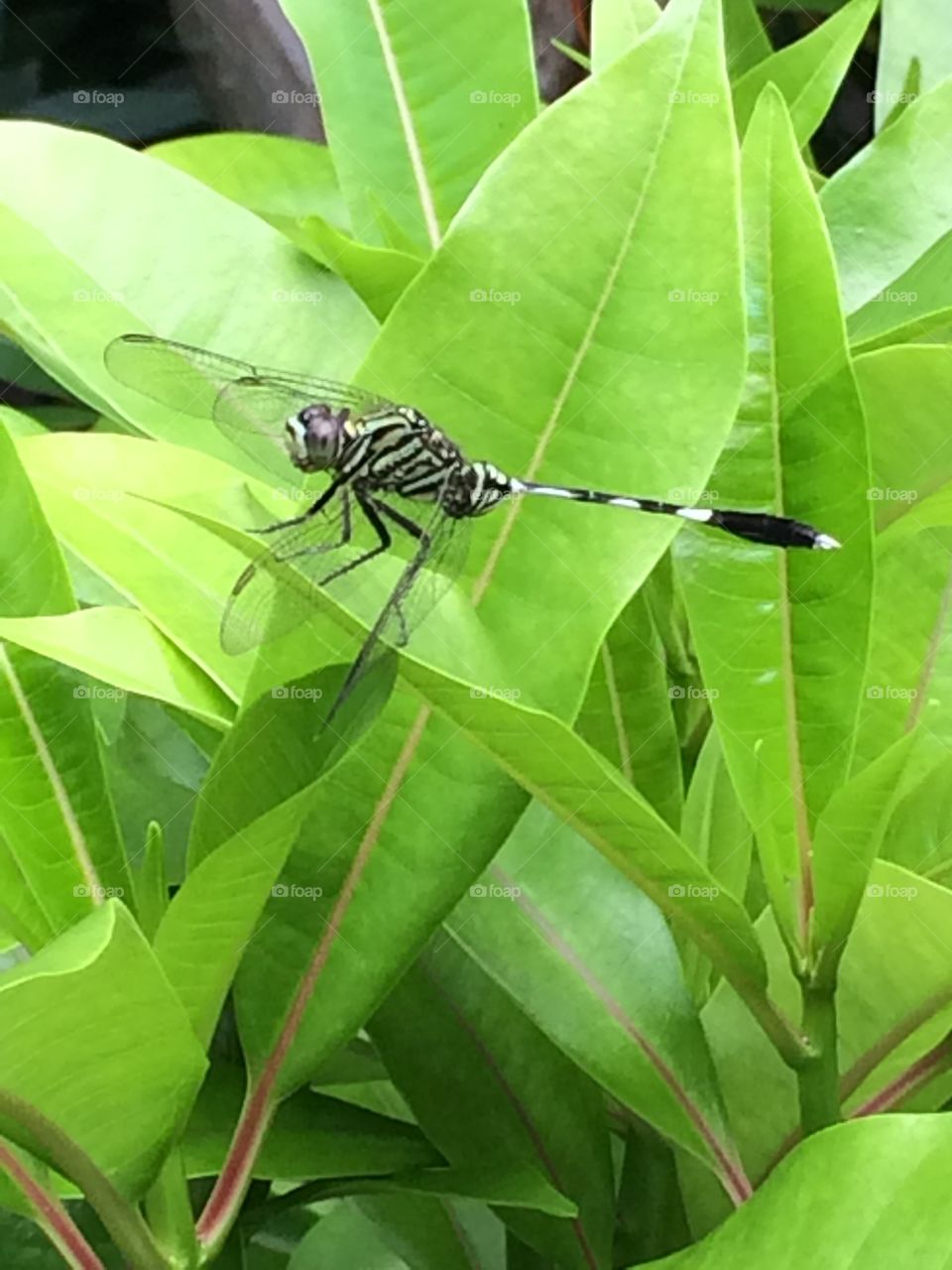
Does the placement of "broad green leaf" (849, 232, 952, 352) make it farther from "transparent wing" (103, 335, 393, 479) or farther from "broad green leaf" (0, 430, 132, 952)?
"broad green leaf" (0, 430, 132, 952)

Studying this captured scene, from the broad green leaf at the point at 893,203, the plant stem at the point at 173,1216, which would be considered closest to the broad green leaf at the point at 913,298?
the broad green leaf at the point at 893,203

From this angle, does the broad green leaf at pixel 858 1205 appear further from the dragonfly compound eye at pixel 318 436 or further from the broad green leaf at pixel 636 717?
the dragonfly compound eye at pixel 318 436

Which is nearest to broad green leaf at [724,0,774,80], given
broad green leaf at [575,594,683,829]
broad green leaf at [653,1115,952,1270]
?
Answer: broad green leaf at [575,594,683,829]

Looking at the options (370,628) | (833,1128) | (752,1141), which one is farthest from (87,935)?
(752,1141)

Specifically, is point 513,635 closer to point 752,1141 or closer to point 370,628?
point 370,628

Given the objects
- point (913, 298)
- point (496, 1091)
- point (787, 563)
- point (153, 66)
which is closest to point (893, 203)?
point (913, 298)

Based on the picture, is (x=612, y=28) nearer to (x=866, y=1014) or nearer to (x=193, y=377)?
(x=193, y=377)
